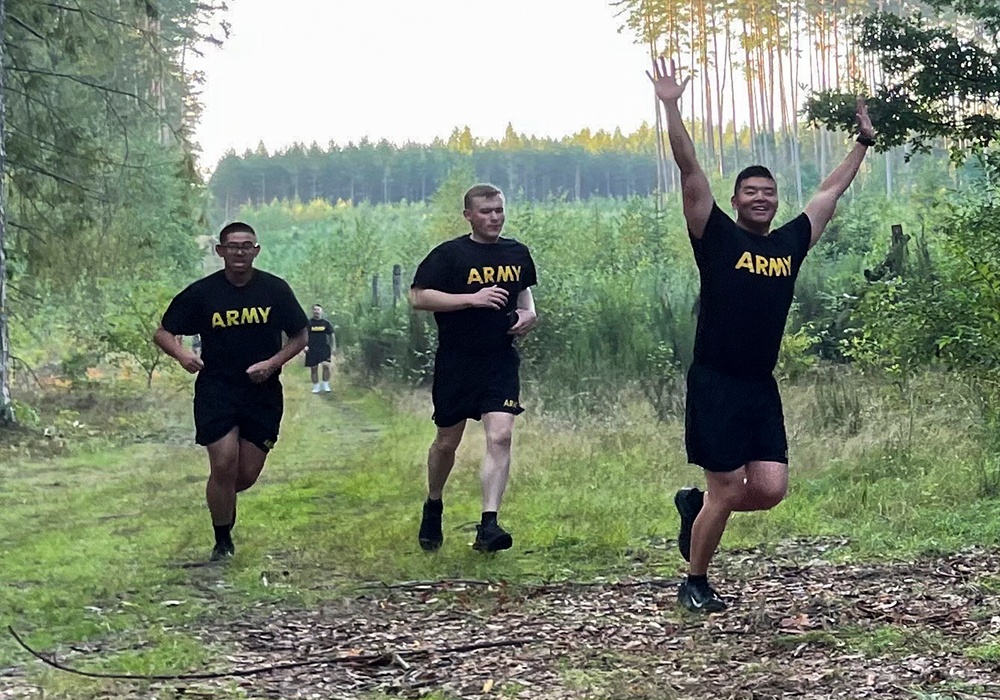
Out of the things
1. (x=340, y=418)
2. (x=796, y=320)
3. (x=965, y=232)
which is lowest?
(x=340, y=418)

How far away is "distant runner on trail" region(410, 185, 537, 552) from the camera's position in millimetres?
6652

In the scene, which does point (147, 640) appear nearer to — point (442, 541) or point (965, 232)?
point (442, 541)

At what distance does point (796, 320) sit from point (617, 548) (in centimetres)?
979

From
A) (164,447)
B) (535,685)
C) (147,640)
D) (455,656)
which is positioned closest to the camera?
(535,685)

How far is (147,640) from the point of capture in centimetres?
528

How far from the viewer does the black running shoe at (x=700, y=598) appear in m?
5.40

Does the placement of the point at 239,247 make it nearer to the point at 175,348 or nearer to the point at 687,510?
the point at 175,348

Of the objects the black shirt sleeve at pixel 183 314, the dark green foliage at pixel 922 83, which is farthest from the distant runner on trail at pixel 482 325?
the dark green foliage at pixel 922 83

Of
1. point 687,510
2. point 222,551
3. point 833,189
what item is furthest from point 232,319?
point 833,189

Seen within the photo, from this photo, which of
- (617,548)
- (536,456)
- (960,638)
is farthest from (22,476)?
(960,638)

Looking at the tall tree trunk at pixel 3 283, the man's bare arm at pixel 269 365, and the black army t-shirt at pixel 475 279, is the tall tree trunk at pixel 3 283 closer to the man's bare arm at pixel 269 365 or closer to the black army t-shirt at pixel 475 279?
the man's bare arm at pixel 269 365

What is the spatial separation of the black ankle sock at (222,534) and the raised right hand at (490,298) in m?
1.96

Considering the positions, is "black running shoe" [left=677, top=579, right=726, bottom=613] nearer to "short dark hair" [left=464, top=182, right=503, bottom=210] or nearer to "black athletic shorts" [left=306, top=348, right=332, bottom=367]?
"short dark hair" [left=464, top=182, right=503, bottom=210]

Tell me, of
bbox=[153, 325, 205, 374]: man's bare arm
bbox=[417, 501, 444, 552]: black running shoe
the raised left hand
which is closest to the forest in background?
the raised left hand
